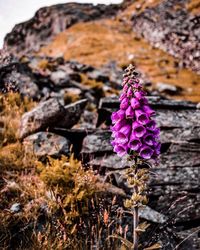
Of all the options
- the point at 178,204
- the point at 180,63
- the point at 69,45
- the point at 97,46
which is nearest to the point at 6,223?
the point at 178,204

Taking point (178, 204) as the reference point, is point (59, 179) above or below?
above

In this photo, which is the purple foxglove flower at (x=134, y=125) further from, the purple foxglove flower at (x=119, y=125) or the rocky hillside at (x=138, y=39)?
the rocky hillside at (x=138, y=39)

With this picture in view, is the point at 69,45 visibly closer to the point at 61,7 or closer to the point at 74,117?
the point at 61,7

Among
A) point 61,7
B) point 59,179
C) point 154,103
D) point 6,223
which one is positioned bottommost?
point 6,223

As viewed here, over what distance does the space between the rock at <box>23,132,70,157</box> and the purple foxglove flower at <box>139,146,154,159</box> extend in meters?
3.72

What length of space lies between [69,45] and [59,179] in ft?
185

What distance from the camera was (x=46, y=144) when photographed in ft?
28.6

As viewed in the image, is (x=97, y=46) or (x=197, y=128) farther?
(x=97, y=46)

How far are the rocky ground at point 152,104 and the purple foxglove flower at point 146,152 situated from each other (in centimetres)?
94

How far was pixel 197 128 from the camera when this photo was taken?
366 inches

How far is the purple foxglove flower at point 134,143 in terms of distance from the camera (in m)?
4.55

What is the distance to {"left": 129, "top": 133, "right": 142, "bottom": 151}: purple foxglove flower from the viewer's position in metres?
4.55

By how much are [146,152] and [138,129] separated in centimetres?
28

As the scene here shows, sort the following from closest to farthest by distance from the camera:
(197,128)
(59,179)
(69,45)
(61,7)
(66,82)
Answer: (59,179) → (197,128) → (66,82) → (69,45) → (61,7)
